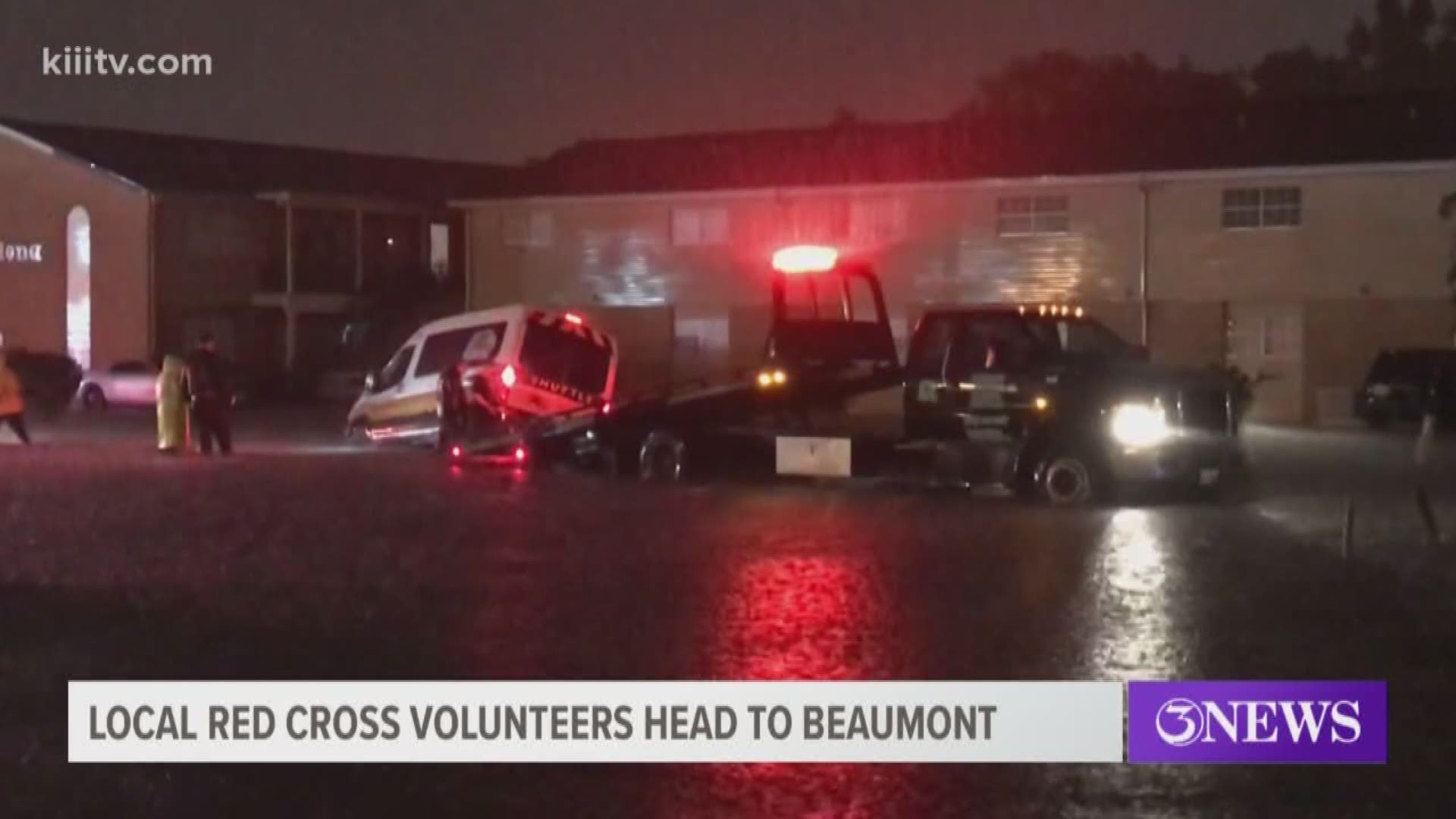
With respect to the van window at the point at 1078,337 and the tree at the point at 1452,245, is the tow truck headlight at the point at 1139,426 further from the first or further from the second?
the tree at the point at 1452,245

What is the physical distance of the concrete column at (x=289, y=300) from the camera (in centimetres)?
5072

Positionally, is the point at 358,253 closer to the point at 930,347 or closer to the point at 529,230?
the point at 529,230

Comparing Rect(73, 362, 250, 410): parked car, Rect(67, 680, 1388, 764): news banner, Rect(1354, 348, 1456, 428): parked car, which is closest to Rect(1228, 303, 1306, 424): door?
Rect(1354, 348, 1456, 428): parked car

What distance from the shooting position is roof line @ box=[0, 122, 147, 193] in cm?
4916

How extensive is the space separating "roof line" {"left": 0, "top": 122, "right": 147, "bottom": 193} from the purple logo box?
43.6m

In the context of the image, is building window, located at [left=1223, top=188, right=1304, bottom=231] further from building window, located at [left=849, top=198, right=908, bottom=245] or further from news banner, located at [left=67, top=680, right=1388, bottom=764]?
news banner, located at [left=67, top=680, right=1388, bottom=764]

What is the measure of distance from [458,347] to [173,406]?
347 centimetres

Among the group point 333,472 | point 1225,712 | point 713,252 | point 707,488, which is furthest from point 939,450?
point 713,252

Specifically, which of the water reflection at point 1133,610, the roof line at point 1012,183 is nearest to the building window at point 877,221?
the roof line at point 1012,183

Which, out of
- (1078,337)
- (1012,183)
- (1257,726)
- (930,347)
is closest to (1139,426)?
(1078,337)

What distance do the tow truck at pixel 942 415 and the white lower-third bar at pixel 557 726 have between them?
10.6 meters

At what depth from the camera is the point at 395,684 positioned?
909cm

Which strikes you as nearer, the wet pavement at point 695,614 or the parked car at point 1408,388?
the wet pavement at point 695,614

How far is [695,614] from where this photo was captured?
12.3 m
